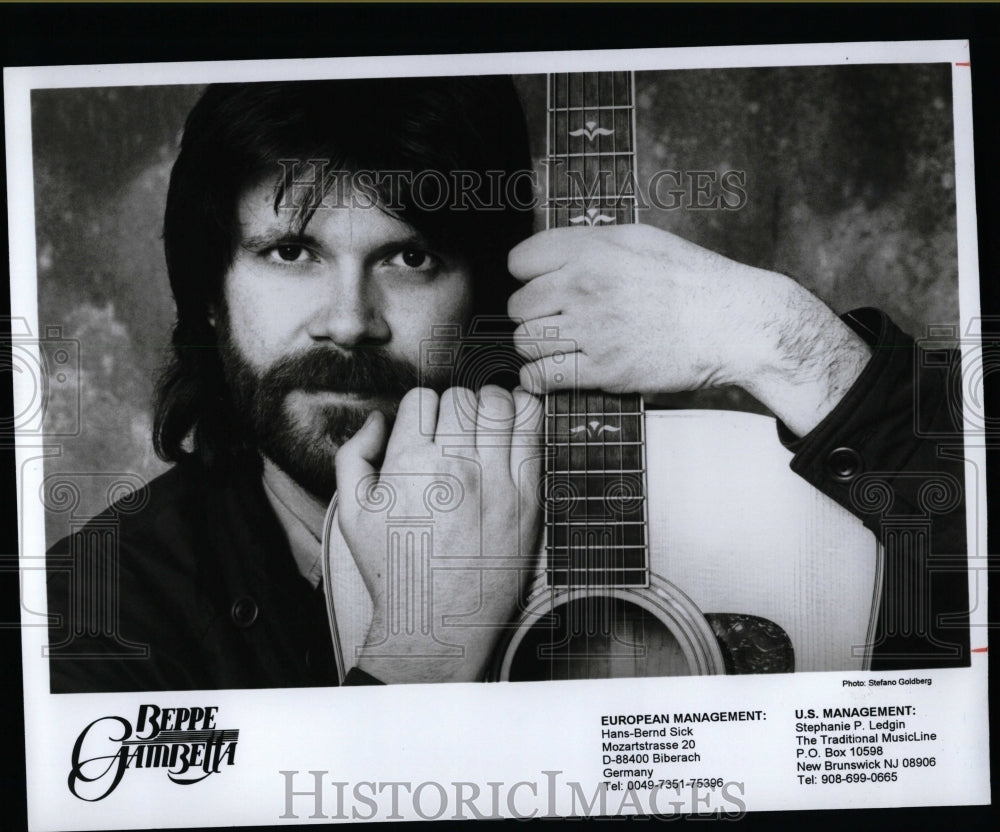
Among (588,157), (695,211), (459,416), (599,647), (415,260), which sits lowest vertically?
(599,647)

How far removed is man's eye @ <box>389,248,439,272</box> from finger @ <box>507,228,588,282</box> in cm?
19

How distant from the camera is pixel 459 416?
2.36 meters

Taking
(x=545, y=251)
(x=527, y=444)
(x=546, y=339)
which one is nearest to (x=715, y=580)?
(x=527, y=444)

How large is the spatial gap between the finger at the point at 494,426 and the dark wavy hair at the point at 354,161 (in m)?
0.23

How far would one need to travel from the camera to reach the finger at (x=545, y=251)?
7.75 ft

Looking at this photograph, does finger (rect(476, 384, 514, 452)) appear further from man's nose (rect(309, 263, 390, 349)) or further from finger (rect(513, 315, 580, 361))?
man's nose (rect(309, 263, 390, 349))

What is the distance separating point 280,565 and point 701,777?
1179 mm

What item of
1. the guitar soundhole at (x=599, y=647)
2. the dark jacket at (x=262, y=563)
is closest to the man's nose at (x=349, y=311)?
the dark jacket at (x=262, y=563)

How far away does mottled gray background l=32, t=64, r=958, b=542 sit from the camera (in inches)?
93.7

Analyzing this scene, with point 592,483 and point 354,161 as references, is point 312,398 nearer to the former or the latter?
point 354,161

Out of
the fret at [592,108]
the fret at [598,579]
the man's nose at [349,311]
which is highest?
the fret at [592,108]

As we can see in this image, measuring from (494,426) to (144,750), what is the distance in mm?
1199

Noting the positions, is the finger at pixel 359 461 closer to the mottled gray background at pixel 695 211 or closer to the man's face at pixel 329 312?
the man's face at pixel 329 312

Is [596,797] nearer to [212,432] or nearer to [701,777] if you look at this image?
[701,777]
